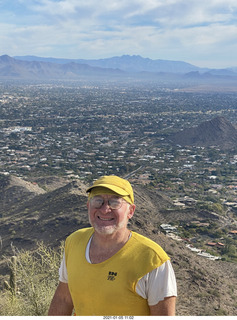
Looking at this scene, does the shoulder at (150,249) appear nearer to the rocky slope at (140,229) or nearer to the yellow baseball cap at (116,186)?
the yellow baseball cap at (116,186)

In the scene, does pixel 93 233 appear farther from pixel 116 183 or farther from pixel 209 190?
pixel 209 190

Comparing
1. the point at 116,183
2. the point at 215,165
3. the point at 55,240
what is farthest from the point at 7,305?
the point at 215,165

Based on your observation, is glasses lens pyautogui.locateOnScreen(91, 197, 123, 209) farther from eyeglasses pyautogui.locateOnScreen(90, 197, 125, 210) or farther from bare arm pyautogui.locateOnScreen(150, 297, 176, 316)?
bare arm pyautogui.locateOnScreen(150, 297, 176, 316)

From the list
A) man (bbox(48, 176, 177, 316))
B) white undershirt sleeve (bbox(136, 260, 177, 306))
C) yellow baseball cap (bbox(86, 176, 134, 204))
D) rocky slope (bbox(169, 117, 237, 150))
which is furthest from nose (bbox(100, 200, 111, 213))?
rocky slope (bbox(169, 117, 237, 150))

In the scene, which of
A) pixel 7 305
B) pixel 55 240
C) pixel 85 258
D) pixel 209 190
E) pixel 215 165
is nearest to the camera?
pixel 85 258

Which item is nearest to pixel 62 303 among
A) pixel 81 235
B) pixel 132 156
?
pixel 81 235

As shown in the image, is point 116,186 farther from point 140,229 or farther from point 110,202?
point 140,229

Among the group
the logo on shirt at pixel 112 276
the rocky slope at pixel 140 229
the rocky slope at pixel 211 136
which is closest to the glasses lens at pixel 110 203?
the logo on shirt at pixel 112 276
